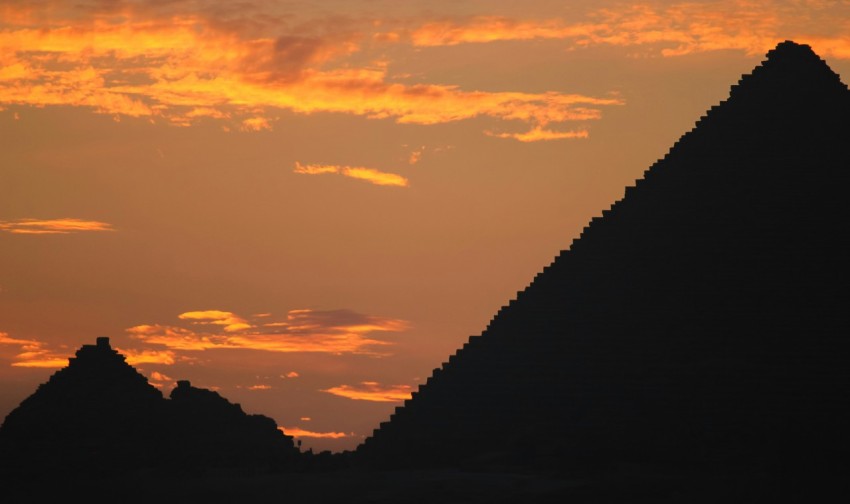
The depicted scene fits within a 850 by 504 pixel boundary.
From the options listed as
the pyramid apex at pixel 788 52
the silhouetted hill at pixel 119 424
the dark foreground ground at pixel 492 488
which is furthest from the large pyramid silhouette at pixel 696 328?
the silhouetted hill at pixel 119 424

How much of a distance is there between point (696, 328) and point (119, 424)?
20.1m

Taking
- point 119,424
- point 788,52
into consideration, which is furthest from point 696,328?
point 119,424

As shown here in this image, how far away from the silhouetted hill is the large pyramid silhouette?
40.6 feet

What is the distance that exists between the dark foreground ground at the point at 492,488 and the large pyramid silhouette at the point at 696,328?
5.12ft

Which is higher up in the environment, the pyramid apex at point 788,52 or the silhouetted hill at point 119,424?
the pyramid apex at point 788,52

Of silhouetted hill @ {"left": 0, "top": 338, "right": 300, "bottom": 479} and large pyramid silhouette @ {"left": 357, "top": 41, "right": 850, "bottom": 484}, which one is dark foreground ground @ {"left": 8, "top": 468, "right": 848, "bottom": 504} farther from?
silhouetted hill @ {"left": 0, "top": 338, "right": 300, "bottom": 479}

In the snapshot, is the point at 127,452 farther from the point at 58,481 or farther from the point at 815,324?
the point at 815,324

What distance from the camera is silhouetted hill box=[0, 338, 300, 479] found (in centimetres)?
5144

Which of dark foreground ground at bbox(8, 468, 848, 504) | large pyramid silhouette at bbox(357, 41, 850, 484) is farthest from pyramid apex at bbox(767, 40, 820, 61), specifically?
dark foreground ground at bbox(8, 468, 848, 504)

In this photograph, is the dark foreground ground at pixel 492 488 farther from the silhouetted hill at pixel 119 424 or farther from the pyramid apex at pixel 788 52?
the pyramid apex at pixel 788 52

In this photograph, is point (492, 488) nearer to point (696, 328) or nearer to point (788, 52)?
point (696, 328)

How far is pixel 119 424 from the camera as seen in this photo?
51.9m

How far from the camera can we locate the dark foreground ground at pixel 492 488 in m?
34.4

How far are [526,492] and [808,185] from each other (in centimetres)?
1210
